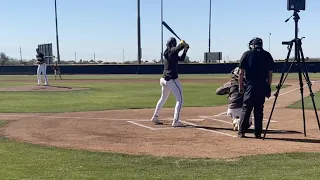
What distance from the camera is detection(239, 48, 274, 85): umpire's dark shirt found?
343 inches

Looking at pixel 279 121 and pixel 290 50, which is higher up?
pixel 290 50

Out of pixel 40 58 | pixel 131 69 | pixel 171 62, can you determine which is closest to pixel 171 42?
pixel 171 62

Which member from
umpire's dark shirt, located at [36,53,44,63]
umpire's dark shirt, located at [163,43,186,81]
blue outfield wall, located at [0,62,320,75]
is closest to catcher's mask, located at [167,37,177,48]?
umpire's dark shirt, located at [163,43,186,81]

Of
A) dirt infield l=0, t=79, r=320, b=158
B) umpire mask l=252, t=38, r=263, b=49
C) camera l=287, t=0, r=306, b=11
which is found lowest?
dirt infield l=0, t=79, r=320, b=158

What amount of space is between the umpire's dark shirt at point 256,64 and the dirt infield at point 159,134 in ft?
3.93

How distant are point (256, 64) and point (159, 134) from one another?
8.12 feet

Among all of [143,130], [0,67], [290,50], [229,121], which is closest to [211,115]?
[229,121]

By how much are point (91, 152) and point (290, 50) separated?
14.3ft

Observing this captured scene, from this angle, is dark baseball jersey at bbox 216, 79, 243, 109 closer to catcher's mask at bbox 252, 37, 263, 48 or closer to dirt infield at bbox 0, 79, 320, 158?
dirt infield at bbox 0, 79, 320, 158

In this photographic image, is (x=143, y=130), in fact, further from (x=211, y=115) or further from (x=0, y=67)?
(x=0, y=67)

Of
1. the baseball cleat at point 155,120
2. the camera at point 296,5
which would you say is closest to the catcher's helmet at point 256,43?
the camera at point 296,5

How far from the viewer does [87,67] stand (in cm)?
5847

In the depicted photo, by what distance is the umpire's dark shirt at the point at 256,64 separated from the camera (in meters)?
8.70

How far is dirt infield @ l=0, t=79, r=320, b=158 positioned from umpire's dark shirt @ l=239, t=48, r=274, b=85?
1199 mm
